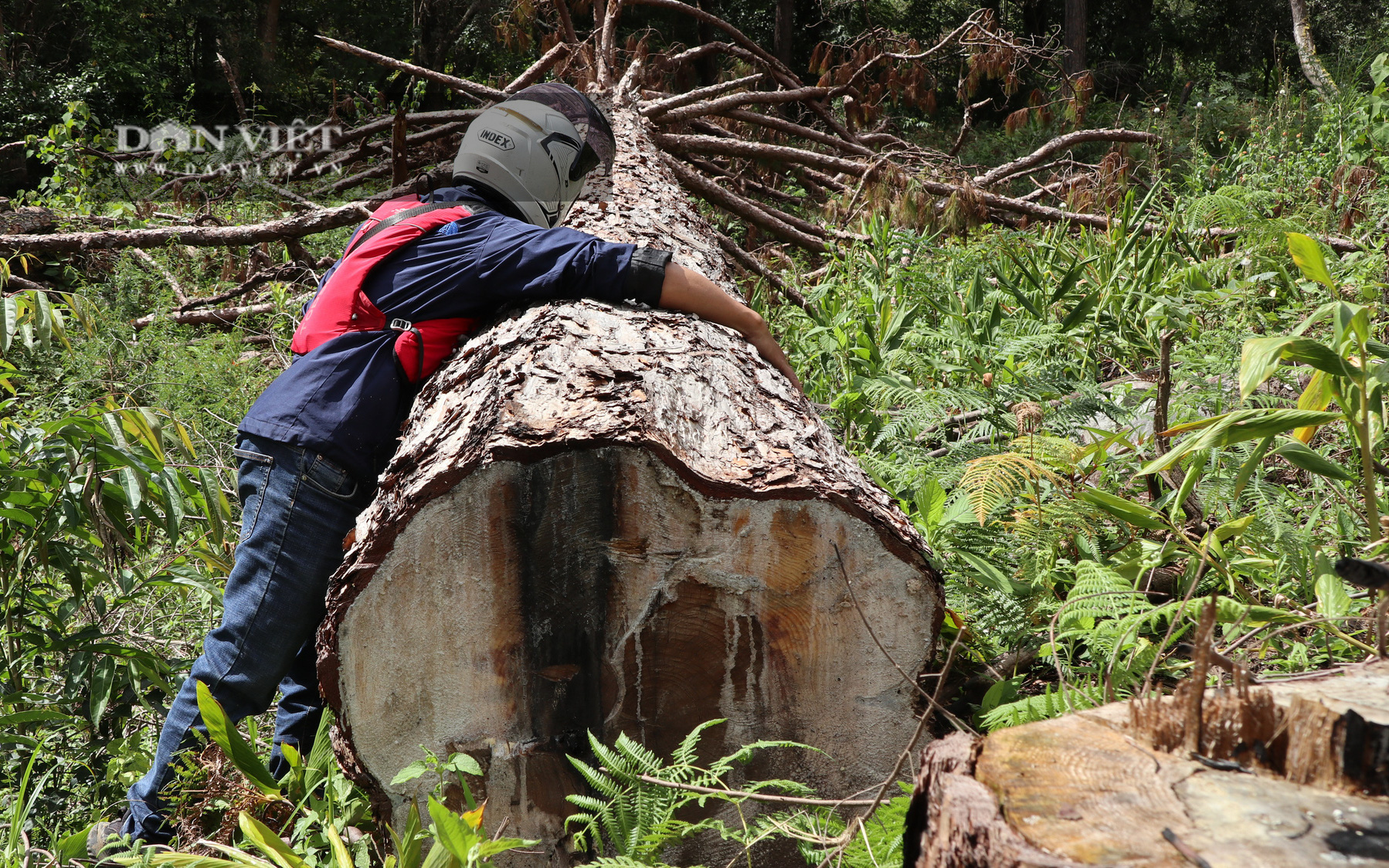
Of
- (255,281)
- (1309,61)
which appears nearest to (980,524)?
(255,281)

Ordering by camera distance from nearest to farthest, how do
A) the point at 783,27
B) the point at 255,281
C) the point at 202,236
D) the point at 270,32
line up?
1. the point at 202,236
2. the point at 255,281
3. the point at 783,27
4. the point at 270,32

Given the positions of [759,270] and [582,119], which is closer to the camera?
[582,119]

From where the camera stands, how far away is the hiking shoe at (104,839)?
1.96m

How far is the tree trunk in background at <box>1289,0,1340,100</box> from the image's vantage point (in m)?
6.22

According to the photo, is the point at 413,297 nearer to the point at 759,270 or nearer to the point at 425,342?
the point at 425,342

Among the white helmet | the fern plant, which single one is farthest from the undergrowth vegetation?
the white helmet

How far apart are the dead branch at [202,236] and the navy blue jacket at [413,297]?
277cm

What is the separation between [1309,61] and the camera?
6.58 meters

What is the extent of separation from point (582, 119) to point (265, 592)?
1.68 metres

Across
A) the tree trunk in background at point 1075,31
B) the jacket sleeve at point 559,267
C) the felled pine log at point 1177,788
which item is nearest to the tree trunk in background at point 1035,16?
the tree trunk in background at point 1075,31

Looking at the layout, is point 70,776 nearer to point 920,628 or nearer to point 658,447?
point 658,447

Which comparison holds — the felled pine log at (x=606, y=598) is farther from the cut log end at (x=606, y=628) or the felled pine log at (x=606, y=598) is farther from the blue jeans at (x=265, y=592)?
the blue jeans at (x=265, y=592)

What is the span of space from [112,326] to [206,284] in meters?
1.40

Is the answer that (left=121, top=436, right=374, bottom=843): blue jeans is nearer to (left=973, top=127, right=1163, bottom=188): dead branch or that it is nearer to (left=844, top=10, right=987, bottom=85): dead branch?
(left=973, top=127, right=1163, bottom=188): dead branch
